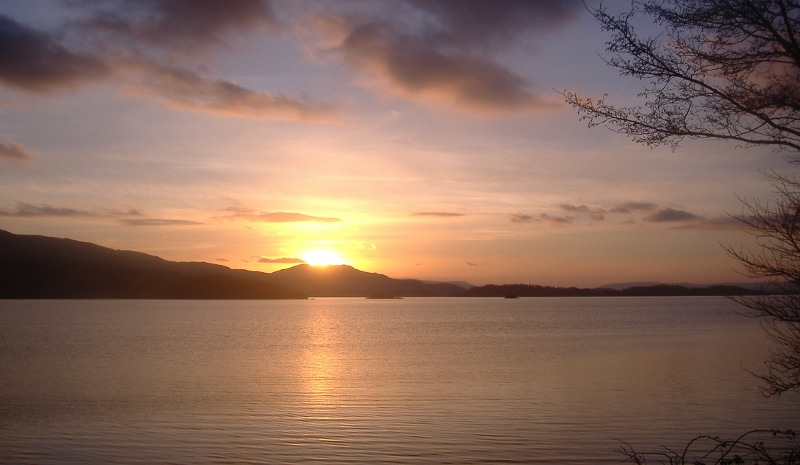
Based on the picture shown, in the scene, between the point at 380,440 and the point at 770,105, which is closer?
the point at 770,105

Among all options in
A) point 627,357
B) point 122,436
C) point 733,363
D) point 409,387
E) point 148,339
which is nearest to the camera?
point 122,436

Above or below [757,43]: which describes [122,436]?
below

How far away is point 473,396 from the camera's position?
74.0 feet

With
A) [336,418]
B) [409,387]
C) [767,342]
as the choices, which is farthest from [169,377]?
[767,342]

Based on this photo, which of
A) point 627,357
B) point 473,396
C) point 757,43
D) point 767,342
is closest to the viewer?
point 757,43

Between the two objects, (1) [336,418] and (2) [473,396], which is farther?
(2) [473,396]

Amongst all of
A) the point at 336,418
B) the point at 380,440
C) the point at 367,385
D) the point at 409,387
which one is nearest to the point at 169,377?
the point at 367,385

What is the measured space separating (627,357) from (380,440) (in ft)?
83.0

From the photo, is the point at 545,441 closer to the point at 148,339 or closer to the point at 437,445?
the point at 437,445

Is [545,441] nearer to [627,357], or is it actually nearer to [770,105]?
[770,105]

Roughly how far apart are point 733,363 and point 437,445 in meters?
23.1

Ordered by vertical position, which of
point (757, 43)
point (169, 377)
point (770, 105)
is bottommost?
point (169, 377)

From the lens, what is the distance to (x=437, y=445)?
14.9m

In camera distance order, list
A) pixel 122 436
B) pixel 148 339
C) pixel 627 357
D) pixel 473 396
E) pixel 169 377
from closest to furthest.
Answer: pixel 122 436 → pixel 473 396 → pixel 169 377 → pixel 627 357 → pixel 148 339
